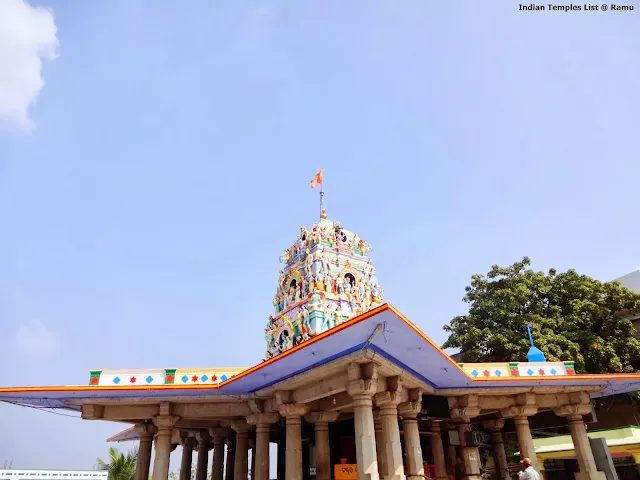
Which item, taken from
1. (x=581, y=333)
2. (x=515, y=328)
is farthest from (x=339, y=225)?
(x=581, y=333)

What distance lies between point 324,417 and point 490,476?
447 inches

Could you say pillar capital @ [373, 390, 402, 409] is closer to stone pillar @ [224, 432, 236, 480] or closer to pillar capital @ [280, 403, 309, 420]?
pillar capital @ [280, 403, 309, 420]

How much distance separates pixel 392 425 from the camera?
39.3 ft

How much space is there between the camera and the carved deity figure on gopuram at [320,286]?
2500 centimetres

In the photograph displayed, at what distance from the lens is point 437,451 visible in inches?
653

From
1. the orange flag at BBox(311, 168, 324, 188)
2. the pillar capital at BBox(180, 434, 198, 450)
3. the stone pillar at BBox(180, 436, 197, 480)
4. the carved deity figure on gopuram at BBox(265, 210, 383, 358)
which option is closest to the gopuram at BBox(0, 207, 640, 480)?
the pillar capital at BBox(180, 434, 198, 450)

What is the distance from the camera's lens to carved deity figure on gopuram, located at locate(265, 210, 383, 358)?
82.0 feet

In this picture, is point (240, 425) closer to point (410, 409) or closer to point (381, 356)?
point (410, 409)

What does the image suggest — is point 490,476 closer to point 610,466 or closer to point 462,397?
point 462,397

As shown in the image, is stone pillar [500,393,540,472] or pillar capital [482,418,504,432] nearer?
stone pillar [500,393,540,472]

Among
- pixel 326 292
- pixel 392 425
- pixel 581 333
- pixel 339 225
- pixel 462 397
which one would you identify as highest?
pixel 339 225

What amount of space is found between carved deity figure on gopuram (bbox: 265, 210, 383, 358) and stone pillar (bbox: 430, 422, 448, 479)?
8639mm

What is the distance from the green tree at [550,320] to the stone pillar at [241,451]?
14.5 metres

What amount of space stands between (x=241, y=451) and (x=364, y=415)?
831cm
